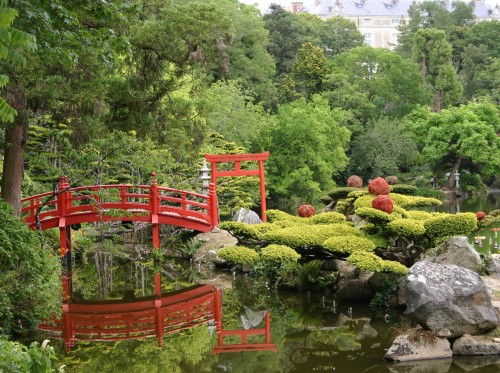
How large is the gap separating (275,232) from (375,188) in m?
2.25

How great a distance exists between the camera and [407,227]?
1270 cm

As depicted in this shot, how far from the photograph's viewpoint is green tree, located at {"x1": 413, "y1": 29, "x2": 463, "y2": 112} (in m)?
36.4

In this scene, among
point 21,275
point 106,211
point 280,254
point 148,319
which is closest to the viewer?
point 21,275

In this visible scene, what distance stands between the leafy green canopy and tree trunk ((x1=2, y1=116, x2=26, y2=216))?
201 centimetres

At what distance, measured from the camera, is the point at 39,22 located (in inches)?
353

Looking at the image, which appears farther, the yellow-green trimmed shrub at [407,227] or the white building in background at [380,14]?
the white building in background at [380,14]

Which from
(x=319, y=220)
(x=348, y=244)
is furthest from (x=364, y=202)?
(x=348, y=244)

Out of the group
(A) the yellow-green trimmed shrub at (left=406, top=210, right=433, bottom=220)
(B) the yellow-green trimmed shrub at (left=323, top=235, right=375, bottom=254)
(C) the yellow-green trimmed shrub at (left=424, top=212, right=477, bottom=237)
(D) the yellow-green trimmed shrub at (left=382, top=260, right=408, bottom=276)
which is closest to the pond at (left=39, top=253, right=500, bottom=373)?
(D) the yellow-green trimmed shrub at (left=382, top=260, right=408, bottom=276)

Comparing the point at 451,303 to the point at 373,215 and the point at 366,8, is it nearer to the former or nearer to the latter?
the point at 373,215

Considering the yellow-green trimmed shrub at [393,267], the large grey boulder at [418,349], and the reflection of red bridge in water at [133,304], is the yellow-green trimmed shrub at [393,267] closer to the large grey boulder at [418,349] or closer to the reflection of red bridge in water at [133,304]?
the large grey boulder at [418,349]

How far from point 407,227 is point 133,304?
517 cm

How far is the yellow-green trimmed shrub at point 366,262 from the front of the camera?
12.1 meters

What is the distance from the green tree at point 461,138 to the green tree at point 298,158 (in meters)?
6.91

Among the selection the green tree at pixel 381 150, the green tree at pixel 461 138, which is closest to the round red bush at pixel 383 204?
the green tree at pixel 381 150
